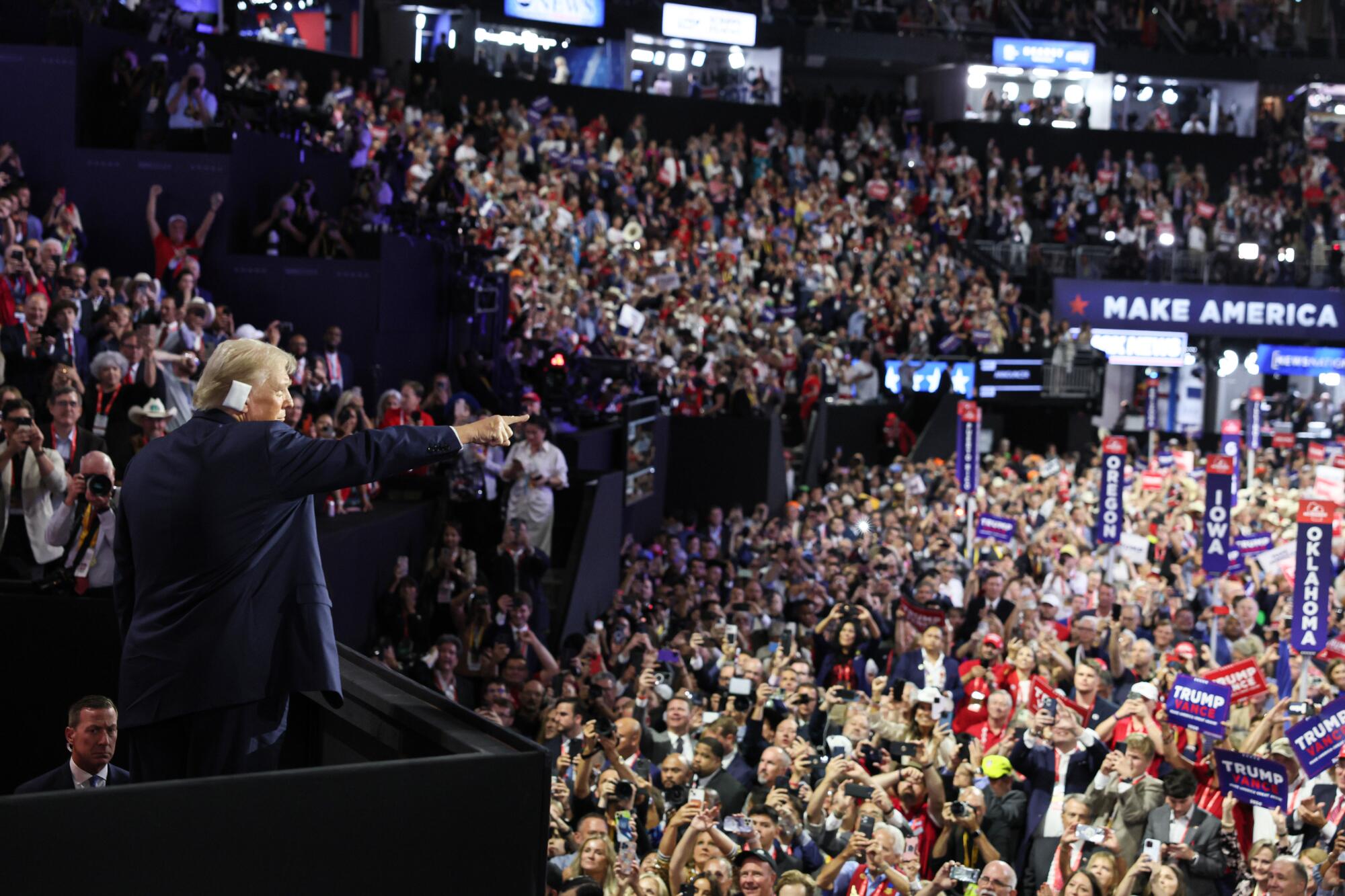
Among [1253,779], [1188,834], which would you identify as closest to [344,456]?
[1188,834]

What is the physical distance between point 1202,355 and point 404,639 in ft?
95.0

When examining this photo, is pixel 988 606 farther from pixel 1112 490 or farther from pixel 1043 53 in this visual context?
pixel 1043 53

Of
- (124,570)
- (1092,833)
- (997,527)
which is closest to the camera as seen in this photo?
(124,570)

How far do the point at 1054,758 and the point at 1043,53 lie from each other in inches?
1187

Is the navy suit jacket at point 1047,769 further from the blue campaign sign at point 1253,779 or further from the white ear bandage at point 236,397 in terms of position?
the white ear bandage at point 236,397

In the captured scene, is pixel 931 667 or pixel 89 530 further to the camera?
pixel 931 667

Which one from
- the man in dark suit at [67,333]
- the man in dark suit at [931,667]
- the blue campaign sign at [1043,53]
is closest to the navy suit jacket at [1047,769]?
the man in dark suit at [931,667]

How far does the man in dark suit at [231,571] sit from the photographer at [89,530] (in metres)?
1.34

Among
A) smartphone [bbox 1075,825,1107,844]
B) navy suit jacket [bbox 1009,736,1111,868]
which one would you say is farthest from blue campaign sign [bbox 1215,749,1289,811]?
smartphone [bbox 1075,825,1107,844]

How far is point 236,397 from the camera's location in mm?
3258

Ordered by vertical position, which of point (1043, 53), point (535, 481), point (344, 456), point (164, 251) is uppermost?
point (1043, 53)

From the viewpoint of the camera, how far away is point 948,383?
86.5 feet

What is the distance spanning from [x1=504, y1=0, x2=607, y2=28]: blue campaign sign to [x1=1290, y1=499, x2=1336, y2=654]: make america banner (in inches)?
861

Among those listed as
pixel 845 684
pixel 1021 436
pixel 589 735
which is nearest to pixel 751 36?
pixel 1021 436
